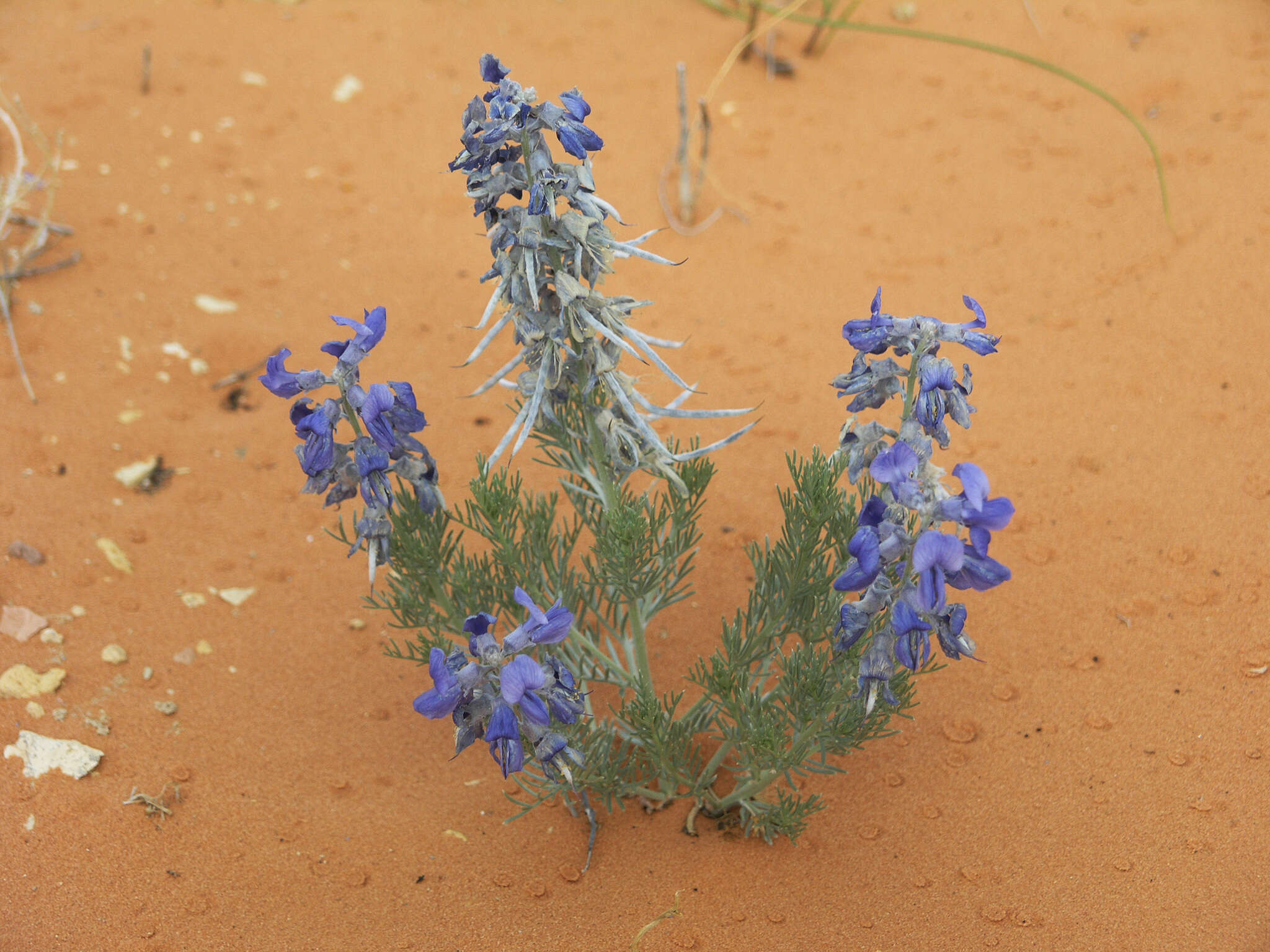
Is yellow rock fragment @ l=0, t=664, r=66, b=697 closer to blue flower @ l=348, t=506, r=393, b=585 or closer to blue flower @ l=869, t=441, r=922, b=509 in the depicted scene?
blue flower @ l=348, t=506, r=393, b=585

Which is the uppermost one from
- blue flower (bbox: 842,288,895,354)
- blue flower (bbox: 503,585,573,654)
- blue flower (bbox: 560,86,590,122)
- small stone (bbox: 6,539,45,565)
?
blue flower (bbox: 560,86,590,122)

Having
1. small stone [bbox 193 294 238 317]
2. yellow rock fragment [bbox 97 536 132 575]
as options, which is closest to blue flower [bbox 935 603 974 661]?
yellow rock fragment [bbox 97 536 132 575]

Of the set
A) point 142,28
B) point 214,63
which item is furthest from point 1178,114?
point 142,28

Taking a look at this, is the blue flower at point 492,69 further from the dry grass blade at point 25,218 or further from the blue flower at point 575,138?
the dry grass blade at point 25,218

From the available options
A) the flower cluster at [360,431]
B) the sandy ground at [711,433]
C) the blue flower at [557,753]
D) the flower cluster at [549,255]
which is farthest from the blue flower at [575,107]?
the sandy ground at [711,433]

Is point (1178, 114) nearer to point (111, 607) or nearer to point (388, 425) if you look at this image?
point (388, 425)
